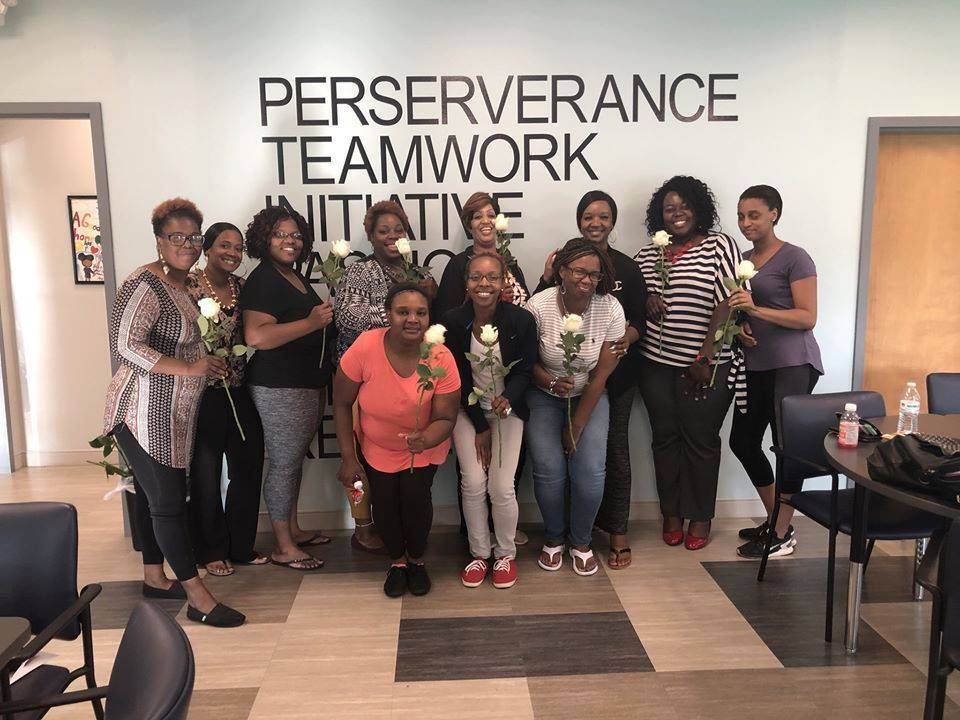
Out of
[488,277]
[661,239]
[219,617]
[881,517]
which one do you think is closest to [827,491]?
[881,517]

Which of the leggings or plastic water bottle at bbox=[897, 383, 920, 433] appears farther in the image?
the leggings

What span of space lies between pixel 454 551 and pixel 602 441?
3.38 feet

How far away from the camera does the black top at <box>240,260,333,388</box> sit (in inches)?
132

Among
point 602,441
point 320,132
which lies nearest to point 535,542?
point 602,441

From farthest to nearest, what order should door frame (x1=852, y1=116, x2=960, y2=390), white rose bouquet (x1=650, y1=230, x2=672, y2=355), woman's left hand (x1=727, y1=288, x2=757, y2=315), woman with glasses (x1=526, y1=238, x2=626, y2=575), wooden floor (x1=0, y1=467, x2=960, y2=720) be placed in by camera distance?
door frame (x1=852, y1=116, x2=960, y2=390)
white rose bouquet (x1=650, y1=230, x2=672, y2=355)
woman's left hand (x1=727, y1=288, x2=757, y2=315)
woman with glasses (x1=526, y1=238, x2=626, y2=575)
wooden floor (x1=0, y1=467, x2=960, y2=720)

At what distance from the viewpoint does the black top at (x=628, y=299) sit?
359cm

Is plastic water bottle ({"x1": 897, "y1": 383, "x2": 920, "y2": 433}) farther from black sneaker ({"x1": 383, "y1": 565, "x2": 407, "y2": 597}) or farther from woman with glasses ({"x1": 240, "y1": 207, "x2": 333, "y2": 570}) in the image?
woman with glasses ({"x1": 240, "y1": 207, "x2": 333, "y2": 570})

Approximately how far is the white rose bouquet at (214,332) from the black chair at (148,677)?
5.04 ft

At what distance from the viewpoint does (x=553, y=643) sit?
2.92 meters

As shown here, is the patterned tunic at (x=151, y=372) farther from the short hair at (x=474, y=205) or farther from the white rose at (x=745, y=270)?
the white rose at (x=745, y=270)

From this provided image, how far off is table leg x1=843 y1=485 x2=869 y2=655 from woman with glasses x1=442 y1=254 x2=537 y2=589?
4.68 feet

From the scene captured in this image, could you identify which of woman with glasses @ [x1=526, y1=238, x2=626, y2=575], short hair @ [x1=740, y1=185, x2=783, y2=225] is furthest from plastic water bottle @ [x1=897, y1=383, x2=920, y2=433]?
woman with glasses @ [x1=526, y1=238, x2=626, y2=575]

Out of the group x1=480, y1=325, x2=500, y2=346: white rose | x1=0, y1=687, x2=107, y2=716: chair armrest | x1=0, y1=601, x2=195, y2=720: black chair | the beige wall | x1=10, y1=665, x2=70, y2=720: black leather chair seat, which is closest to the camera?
x1=0, y1=601, x2=195, y2=720: black chair

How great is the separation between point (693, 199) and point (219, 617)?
118 inches
